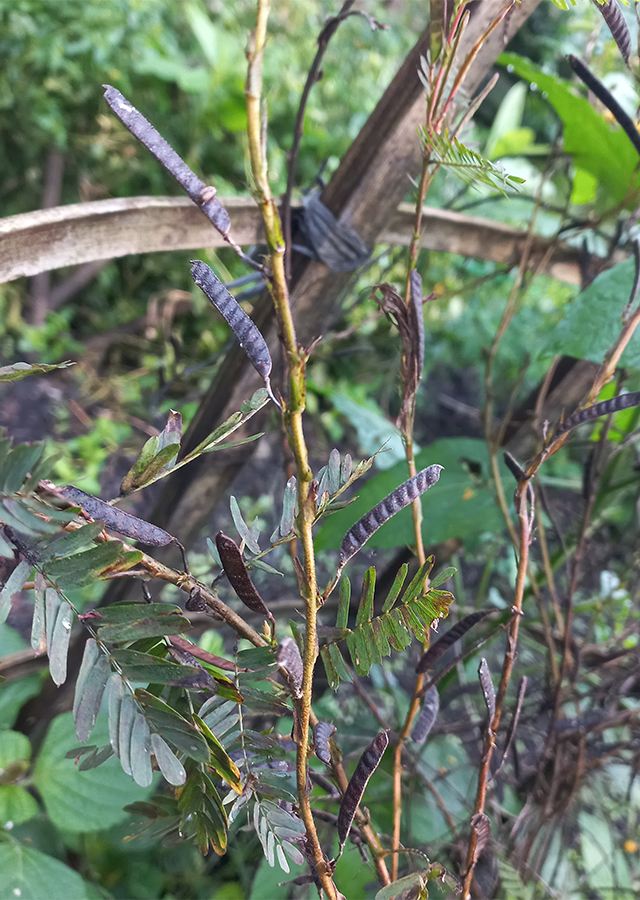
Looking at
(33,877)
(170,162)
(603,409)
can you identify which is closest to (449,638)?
(603,409)

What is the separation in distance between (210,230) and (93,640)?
14.7 inches

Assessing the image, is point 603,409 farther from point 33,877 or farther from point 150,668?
point 33,877

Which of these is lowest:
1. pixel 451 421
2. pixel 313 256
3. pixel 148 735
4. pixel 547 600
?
pixel 148 735

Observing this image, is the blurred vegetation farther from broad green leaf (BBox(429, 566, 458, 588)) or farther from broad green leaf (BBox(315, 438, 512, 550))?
broad green leaf (BBox(429, 566, 458, 588))

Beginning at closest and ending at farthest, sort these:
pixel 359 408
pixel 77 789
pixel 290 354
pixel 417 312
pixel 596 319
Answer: pixel 290 354
pixel 417 312
pixel 596 319
pixel 77 789
pixel 359 408

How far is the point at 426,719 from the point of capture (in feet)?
0.99

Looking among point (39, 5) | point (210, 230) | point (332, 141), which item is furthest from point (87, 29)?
point (210, 230)

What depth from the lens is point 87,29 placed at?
4.53 ft

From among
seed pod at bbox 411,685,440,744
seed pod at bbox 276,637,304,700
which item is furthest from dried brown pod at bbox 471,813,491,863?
seed pod at bbox 276,637,304,700

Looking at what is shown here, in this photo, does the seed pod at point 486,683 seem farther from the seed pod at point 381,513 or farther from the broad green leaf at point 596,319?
the broad green leaf at point 596,319

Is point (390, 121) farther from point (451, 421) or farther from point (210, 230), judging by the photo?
point (451, 421)

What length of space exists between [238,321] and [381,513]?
8 centimetres

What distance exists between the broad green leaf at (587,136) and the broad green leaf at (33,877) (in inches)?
30.7

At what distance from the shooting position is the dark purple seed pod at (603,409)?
22 centimetres
